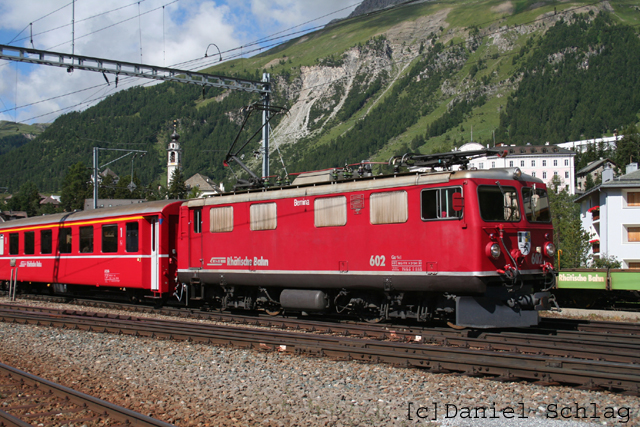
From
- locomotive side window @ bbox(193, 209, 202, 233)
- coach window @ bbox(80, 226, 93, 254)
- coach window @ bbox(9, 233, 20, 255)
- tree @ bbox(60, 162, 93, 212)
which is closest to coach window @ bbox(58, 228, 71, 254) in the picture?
coach window @ bbox(80, 226, 93, 254)

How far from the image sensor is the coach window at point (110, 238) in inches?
720

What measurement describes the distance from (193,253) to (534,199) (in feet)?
31.5

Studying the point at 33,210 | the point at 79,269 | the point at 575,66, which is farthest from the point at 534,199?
the point at 575,66

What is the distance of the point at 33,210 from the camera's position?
126 m

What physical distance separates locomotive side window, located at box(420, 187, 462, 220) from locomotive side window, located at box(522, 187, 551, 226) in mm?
1753

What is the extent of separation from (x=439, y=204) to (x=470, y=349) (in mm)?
3024

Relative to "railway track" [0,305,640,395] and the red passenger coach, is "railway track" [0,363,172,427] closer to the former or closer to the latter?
"railway track" [0,305,640,395]

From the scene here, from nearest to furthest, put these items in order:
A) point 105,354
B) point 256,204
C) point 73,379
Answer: point 73,379 < point 105,354 < point 256,204

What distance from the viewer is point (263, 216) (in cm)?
1430

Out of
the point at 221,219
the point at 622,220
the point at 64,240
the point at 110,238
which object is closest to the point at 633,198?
the point at 622,220

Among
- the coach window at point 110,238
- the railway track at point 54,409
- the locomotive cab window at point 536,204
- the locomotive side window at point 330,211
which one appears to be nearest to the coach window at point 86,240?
the coach window at point 110,238

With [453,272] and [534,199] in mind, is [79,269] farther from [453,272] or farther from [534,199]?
[534,199]

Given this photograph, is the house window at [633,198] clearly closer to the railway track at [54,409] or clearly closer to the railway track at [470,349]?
the railway track at [470,349]

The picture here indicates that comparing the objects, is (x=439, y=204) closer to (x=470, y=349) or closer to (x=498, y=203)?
(x=498, y=203)
